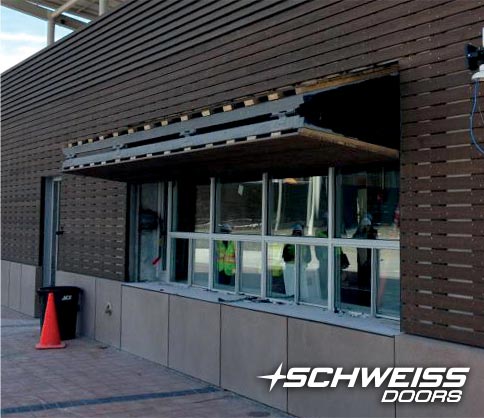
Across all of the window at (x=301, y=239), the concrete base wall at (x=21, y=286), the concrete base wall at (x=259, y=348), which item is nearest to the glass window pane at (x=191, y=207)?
the window at (x=301, y=239)

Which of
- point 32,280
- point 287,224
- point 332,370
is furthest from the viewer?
point 32,280

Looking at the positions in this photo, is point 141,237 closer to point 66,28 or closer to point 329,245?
point 329,245

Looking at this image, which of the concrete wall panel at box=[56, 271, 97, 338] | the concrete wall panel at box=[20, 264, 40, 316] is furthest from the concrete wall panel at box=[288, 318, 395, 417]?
the concrete wall panel at box=[20, 264, 40, 316]

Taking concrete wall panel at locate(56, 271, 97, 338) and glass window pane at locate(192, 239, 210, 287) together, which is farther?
concrete wall panel at locate(56, 271, 97, 338)

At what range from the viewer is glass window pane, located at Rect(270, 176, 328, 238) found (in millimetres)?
6383

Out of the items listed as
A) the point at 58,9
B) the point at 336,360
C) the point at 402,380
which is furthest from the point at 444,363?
the point at 58,9

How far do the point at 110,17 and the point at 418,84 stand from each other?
631 centimetres

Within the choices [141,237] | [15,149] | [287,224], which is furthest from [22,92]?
[287,224]

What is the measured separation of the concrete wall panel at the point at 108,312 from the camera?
8852 mm

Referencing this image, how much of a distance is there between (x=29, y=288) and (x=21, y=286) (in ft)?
1.59

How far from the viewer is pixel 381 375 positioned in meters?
4.98

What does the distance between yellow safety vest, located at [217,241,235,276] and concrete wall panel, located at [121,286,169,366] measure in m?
0.84

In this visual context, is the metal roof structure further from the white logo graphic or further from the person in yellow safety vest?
the white logo graphic

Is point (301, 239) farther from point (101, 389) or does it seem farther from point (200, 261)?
point (101, 389)
